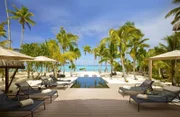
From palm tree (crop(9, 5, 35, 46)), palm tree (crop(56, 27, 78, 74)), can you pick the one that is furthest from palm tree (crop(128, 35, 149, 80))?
palm tree (crop(9, 5, 35, 46))

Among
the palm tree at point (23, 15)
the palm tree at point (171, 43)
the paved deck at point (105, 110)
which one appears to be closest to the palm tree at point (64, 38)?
the palm tree at point (23, 15)

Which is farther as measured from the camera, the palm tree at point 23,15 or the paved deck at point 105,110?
the palm tree at point 23,15

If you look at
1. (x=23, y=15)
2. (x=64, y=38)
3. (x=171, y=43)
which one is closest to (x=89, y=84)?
(x=171, y=43)

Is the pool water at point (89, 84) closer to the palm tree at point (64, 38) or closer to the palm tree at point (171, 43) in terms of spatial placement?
the palm tree at point (64, 38)

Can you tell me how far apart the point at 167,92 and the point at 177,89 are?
0.48 m

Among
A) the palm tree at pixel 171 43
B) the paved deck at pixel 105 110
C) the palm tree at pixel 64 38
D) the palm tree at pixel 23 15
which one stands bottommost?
the paved deck at pixel 105 110

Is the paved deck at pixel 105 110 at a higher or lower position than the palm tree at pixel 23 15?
lower

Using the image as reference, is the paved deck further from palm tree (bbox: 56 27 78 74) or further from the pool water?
palm tree (bbox: 56 27 78 74)

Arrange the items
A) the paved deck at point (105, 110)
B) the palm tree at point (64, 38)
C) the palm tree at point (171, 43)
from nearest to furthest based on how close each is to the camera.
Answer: the paved deck at point (105, 110)
the palm tree at point (171, 43)
the palm tree at point (64, 38)

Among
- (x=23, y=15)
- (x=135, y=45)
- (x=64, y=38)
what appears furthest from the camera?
(x=23, y=15)

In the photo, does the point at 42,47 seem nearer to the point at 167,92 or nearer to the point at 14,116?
the point at 14,116

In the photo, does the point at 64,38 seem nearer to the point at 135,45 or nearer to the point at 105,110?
the point at 135,45

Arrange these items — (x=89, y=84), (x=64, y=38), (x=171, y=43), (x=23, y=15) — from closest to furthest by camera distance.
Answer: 1. (x=89, y=84)
2. (x=171, y=43)
3. (x=64, y=38)
4. (x=23, y=15)

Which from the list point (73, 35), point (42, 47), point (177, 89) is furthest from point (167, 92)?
point (73, 35)
